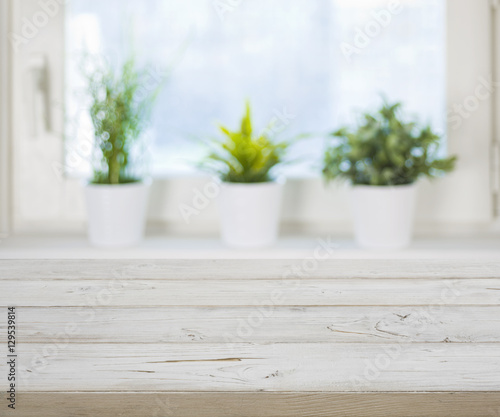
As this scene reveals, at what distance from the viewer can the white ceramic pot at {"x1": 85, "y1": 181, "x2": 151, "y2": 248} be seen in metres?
1.18

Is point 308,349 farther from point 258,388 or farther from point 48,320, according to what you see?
point 48,320

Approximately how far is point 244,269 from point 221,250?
78mm

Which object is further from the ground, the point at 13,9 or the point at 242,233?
the point at 13,9

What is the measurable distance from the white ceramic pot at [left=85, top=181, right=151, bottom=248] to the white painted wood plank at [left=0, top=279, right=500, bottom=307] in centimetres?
11

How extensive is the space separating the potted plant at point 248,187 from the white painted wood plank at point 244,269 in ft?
0.30

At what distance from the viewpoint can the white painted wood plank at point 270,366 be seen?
1.10 metres

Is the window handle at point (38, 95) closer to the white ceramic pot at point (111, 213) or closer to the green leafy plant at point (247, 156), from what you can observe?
the white ceramic pot at point (111, 213)

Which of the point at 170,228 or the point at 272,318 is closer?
the point at 272,318

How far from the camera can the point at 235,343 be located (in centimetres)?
110

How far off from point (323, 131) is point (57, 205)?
0.55 metres

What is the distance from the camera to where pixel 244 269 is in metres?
1.10

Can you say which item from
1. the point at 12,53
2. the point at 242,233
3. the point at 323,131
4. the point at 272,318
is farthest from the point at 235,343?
the point at 12,53

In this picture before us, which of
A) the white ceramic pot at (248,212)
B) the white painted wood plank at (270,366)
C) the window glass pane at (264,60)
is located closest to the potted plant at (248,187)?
the white ceramic pot at (248,212)

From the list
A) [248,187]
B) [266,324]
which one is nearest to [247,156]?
[248,187]
